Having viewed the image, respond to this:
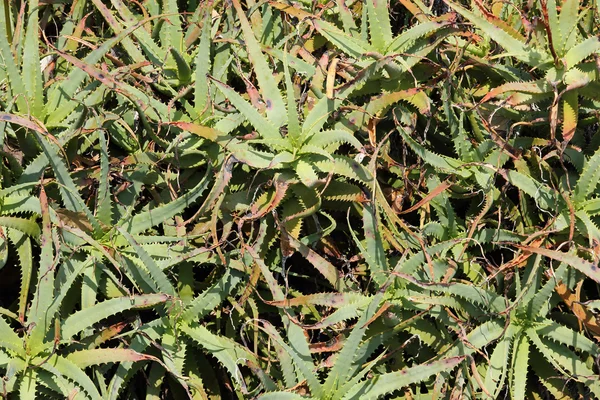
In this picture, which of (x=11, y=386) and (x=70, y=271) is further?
(x=70, y=271)

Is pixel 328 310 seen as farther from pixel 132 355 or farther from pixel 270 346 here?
pixel 132 355

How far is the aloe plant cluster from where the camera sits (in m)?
1.40

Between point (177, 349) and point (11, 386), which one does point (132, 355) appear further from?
point (11, 386)

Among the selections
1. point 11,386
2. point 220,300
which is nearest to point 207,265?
point 220,300

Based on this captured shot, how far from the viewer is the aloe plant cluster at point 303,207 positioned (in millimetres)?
1403

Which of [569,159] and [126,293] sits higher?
[569,159]

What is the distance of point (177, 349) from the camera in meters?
1.41

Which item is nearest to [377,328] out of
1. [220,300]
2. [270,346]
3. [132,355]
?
[270,346]

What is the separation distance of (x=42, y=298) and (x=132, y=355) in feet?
0.67

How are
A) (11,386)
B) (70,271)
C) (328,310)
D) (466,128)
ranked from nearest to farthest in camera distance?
(11,386) → (70,271) → (328,310) → (466,128)

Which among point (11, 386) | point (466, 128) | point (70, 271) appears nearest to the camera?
point (11, 386)

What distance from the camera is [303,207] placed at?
149 centimetres

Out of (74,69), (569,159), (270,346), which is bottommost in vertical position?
(270,346)

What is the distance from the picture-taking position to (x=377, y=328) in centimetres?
146
